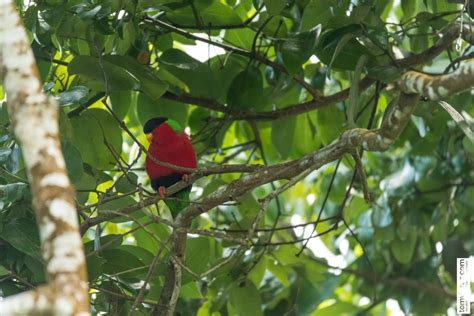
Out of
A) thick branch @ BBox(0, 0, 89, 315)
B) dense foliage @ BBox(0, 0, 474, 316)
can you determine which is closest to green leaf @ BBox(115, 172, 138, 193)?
dense foliage @ BBox(0, 0, 474, 316)

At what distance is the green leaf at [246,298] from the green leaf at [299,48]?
0.99 m

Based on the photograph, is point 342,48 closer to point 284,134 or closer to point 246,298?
point 284,134

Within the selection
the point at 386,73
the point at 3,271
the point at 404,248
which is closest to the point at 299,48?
the point at 386,73

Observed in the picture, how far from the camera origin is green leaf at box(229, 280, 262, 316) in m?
3.62

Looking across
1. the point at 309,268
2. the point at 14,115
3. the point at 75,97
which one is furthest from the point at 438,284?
the point at 14,115

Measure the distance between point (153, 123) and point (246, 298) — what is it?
863 millimetres

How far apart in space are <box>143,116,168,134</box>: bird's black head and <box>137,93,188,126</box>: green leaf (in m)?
0.03

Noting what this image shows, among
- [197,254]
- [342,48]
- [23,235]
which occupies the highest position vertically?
[342,48]

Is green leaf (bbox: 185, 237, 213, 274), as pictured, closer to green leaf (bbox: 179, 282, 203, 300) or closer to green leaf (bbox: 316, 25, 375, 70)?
green leaf (bbox: 179, 282, 203, 300)

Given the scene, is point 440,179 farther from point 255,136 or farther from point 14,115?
point 14,115

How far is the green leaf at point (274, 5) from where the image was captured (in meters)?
3.08

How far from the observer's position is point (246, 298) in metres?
3.63

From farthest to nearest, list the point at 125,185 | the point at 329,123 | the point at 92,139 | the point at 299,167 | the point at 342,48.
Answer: the point at 329,123, the point at 92,139, the point at 342,48, the point at 125,185, the point at 299,167

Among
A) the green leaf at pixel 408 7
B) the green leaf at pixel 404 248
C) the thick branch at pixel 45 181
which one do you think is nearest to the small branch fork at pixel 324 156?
the thick branch at pixel 45 181
